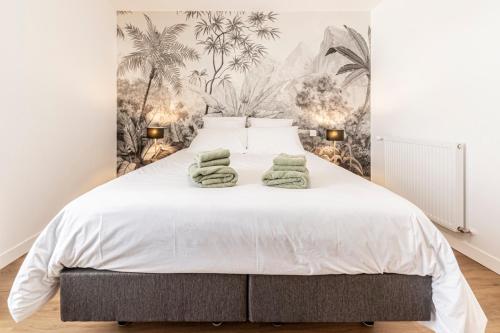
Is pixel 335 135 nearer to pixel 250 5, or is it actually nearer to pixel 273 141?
pixel 273 141

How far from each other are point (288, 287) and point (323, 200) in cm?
38

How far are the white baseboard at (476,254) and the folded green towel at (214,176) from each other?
182 cm

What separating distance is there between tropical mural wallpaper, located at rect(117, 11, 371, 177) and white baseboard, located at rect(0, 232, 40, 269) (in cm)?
189

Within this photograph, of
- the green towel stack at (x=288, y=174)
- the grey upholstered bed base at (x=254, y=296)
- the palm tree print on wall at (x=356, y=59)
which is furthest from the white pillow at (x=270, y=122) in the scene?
the grey upholstered bed base at (x=254, y=296)

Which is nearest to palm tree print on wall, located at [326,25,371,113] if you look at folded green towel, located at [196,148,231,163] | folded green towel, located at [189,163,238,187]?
folded green towel, located at [196,148,231,163]

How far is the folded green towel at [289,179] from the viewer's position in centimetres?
163

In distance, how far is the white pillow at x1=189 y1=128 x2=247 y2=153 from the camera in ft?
11.1

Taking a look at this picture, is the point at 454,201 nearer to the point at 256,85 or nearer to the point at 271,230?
the point at 271,230

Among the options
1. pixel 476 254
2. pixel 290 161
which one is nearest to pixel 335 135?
pixel 476 254

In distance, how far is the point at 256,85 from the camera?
4.07 meters

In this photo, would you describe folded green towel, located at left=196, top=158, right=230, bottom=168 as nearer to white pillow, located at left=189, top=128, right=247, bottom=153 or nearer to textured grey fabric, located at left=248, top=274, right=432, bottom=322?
textured grey fabric, located at left=248, top=274, right=432, bottom=322

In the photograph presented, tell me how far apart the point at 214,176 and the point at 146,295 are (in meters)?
0.61

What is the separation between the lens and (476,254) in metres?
2.33

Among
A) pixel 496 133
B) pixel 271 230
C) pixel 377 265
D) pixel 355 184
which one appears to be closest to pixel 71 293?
pixel 271 230
